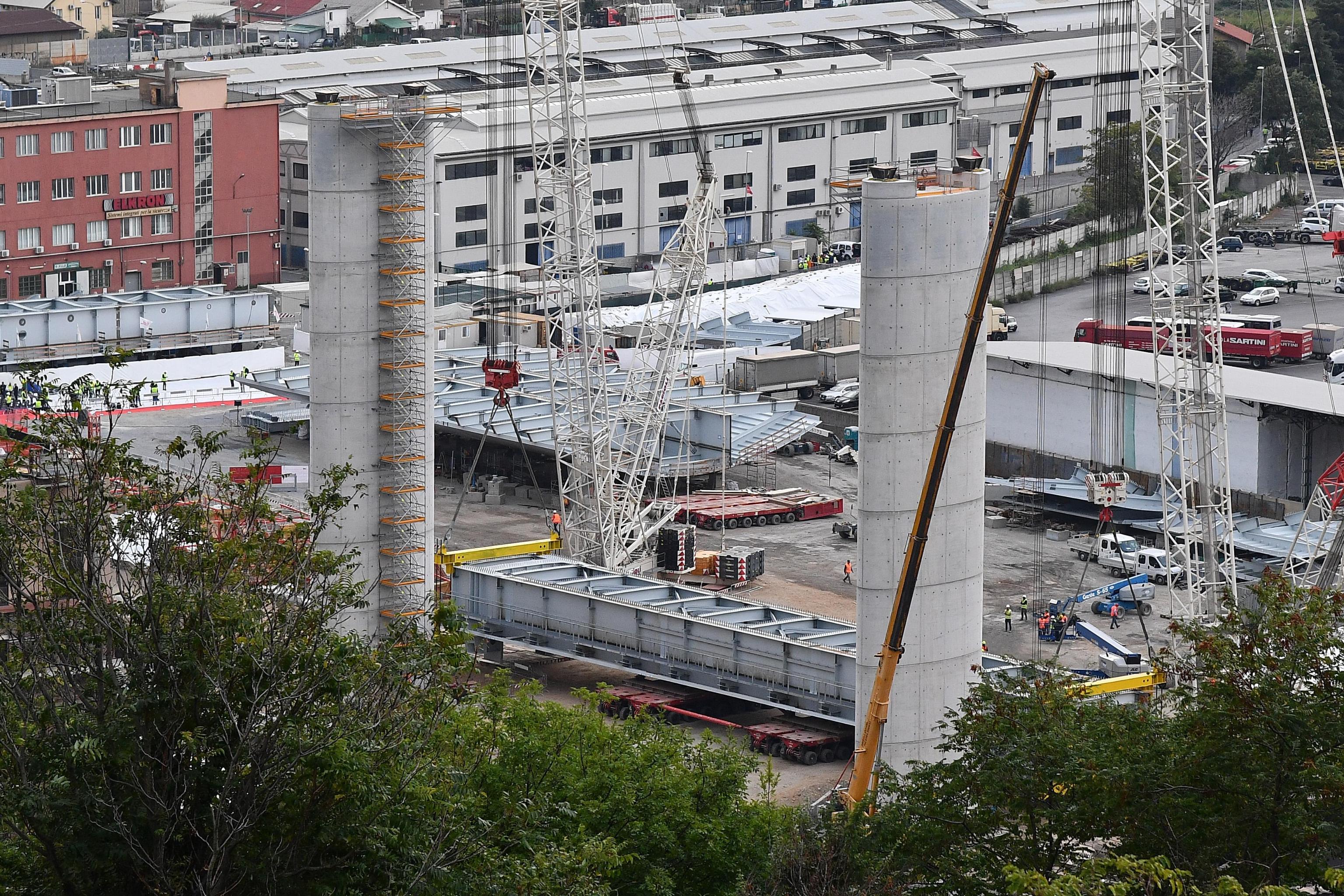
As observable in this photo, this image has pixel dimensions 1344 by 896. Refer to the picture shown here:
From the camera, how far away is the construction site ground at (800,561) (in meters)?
42.4

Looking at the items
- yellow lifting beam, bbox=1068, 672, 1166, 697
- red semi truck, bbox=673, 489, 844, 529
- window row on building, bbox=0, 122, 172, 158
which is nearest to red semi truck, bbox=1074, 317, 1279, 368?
red semi truck, bbox=673, 489, 844, 529

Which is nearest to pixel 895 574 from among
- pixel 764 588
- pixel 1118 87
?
pixel 764 588

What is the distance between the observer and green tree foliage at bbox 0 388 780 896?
19.9 meters

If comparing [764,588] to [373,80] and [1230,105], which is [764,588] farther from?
[1230,105]

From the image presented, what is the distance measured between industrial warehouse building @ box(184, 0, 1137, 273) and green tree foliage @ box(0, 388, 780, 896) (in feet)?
153

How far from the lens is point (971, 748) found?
26172 mm

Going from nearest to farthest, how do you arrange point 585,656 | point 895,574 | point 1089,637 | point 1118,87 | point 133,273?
point 895,574 → point 585,656 → point 1089,637 → point 133,273 → point 1118,87

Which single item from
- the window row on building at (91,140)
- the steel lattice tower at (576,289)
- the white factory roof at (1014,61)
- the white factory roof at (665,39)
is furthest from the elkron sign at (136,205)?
the white factory roof at (1014,61)

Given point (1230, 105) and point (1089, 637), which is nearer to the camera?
point (1089, 637)

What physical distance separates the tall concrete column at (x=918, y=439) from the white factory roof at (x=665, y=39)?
2270 inches

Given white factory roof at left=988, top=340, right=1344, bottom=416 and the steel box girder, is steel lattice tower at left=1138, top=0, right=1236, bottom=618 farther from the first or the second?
the steel box girder

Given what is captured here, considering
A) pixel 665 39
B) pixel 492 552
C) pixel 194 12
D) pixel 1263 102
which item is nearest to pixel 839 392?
pixel 492 552

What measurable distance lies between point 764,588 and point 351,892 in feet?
96.9

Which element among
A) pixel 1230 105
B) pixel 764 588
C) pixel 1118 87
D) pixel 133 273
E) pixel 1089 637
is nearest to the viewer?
pixel 1089 637
